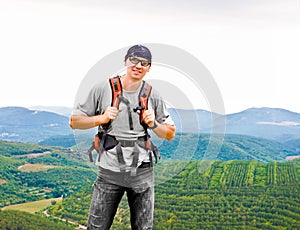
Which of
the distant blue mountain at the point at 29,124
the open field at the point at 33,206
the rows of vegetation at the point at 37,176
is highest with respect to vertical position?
the distant blue mountain at the point at 29,124

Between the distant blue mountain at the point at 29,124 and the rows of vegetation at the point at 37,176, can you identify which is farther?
the distant blue mountain at the point at 29,124

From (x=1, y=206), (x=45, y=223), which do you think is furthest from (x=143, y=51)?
(x=1, y=206)

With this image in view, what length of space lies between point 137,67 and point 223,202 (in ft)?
188

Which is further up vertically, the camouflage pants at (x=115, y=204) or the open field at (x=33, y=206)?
the camouflage pants at (x=115, y=204)

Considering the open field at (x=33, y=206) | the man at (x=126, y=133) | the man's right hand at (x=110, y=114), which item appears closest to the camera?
the man's right hand at (x=110, y=114)

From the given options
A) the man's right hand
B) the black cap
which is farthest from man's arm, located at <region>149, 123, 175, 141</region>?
the black cap

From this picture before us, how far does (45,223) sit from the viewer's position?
186 feet

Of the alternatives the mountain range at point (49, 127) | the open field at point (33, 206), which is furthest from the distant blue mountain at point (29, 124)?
the open field at point (33, 206)

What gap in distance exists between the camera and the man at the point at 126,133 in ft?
8.32

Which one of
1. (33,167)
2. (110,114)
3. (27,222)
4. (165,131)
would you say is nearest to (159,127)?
(165,131)

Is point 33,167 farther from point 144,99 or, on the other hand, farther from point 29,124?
point 29,124

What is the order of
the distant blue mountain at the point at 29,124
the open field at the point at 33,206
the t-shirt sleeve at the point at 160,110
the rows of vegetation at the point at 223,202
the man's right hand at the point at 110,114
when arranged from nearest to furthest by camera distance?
the man's right hand at the point at 110,114 < the t-shirt sleeve at the point at 160,110 < the rows of vegetation at the point at 223,202 < the open field at the point at 33,206 < the distant blue mountain at the point at 29,124

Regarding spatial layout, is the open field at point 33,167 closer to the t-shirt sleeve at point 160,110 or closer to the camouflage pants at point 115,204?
the camouflage pants at point 115,204

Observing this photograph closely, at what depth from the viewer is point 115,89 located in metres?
2.54
